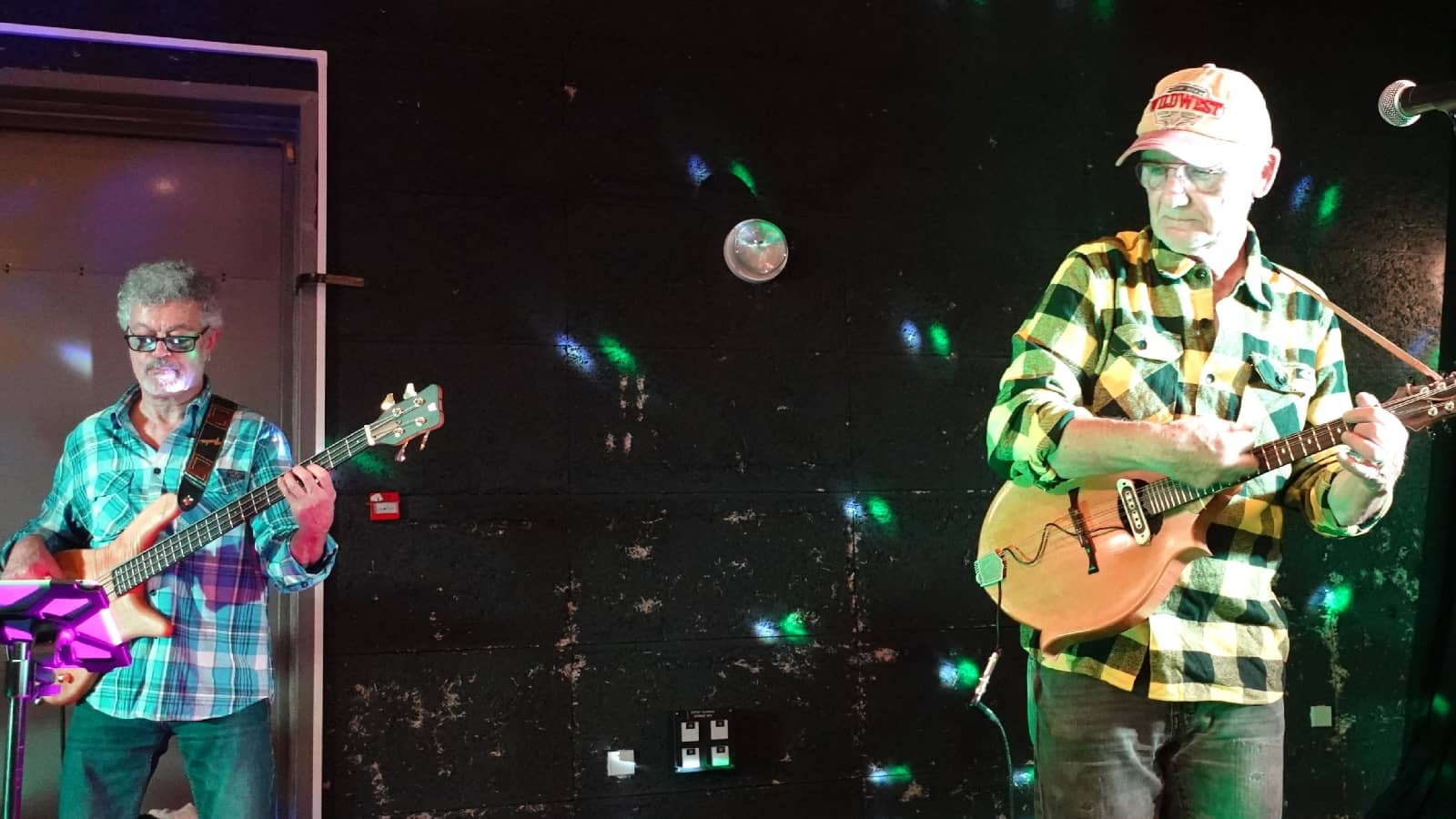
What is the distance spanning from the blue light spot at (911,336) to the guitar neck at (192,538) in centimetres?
182

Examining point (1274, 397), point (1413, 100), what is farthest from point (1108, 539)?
point (1413, 100)

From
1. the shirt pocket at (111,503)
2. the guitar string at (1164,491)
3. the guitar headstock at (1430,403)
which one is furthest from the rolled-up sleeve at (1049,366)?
the shirt pocket at (111,503)

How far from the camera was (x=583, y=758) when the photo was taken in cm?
340

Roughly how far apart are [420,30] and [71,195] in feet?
3.48

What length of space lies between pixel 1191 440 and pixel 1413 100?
0.77 meters

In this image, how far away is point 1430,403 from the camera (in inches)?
72.2

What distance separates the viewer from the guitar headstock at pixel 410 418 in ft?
9.37

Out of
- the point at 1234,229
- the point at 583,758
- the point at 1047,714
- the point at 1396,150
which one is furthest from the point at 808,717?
the point at 1396,150

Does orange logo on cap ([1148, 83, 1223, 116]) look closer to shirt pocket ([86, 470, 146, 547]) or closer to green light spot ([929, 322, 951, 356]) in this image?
green light spot ([929, 322, 951, 356])

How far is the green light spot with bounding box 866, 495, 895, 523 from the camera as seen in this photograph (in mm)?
3688

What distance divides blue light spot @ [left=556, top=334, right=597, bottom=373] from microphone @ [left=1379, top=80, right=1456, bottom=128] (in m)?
2.12

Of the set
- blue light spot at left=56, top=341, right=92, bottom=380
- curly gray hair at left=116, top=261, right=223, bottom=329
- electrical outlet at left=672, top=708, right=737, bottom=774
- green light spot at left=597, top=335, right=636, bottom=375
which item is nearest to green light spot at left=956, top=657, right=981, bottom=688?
electrical outlet at left=672, top=708, right=737, bottom=774

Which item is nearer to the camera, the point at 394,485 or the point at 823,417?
the point at 394,485

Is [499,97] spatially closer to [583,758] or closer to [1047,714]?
[583,758]
